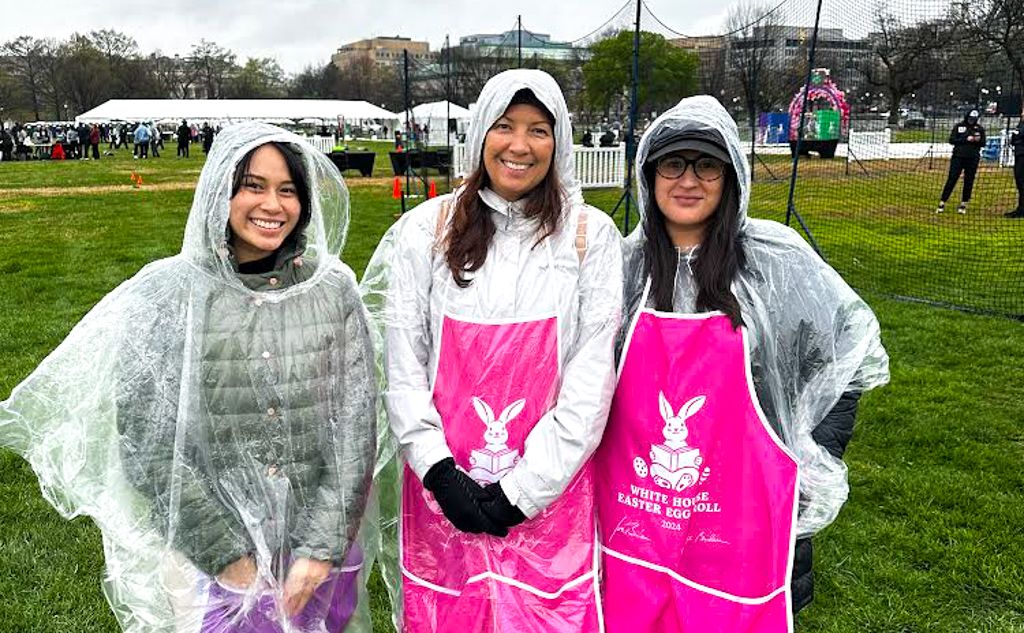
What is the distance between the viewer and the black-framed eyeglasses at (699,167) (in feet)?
6.64

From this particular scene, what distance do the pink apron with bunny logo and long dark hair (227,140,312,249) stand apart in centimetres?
44

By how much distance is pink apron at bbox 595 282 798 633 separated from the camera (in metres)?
1.95

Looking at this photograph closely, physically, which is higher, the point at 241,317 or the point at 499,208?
the point at 499,208

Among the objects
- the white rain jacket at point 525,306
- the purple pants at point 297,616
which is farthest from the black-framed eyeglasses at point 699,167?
the purple pants at point 297,616

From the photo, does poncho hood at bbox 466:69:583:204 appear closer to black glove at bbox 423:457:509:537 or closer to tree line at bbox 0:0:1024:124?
black glove at bbox 423:457:509:537

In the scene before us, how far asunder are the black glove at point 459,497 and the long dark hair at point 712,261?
64 centimetres

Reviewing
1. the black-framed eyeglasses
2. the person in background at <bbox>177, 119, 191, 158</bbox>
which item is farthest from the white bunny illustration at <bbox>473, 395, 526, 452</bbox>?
the person in background at <bbox>177, 119, 191, 158</bbox>

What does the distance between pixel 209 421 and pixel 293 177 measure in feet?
2.00

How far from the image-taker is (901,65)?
40.4ft

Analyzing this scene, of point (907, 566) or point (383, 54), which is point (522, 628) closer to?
point (907, 566)

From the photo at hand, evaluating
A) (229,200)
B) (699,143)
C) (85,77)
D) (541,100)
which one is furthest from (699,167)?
(85,77)

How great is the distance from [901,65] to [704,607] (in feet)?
41.1

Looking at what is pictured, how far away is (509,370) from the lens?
192 centimetres

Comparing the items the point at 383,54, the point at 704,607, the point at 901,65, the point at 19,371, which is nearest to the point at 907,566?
the point at 704,607
